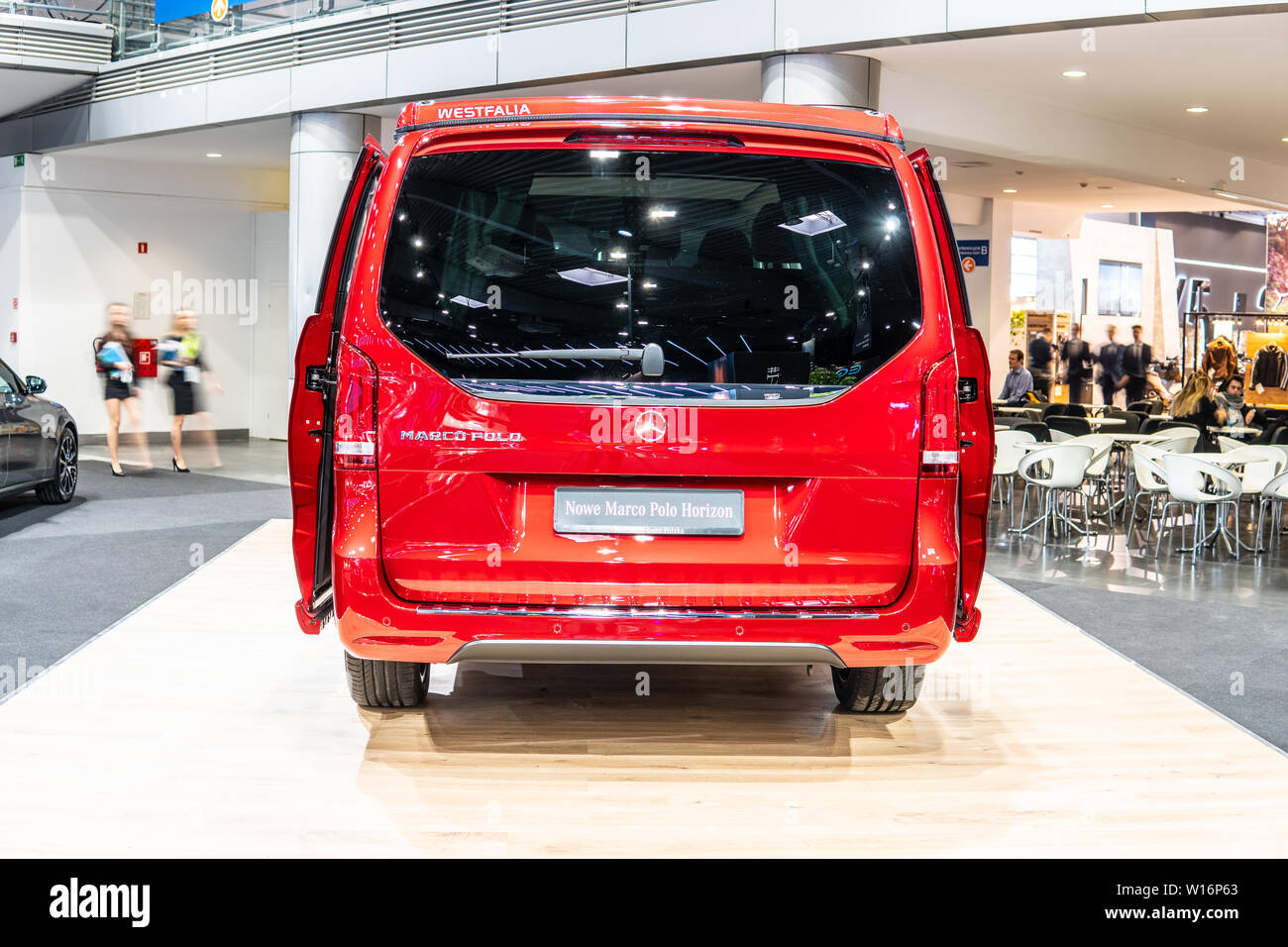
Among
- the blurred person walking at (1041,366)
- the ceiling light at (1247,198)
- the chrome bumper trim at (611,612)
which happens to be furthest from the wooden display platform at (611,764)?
the blurred person walking at (1041,366)

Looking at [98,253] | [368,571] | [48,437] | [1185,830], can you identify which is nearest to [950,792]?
[1185,830]

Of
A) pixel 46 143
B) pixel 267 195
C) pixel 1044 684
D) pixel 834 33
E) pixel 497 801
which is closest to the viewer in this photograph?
pixel 497 801

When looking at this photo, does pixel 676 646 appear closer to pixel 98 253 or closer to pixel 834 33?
pixel 834 33

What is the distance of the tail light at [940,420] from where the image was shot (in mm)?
3418

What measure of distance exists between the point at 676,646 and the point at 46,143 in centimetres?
1624

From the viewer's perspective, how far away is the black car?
972cm

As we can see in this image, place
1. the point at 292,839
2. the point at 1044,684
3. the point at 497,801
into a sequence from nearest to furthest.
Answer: the point at 292,839 < the point at 497,801 < the point at 1044,684

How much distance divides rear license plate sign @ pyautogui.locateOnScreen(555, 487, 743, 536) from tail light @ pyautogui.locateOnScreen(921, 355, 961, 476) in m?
0.52

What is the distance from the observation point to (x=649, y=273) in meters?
3.42

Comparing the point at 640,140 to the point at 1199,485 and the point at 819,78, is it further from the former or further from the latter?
the point at 1199,485

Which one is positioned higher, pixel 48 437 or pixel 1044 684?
pixel 48 437

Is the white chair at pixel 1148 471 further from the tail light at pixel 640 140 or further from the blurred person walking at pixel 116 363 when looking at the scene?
the blurred person walking at pixel 116 363

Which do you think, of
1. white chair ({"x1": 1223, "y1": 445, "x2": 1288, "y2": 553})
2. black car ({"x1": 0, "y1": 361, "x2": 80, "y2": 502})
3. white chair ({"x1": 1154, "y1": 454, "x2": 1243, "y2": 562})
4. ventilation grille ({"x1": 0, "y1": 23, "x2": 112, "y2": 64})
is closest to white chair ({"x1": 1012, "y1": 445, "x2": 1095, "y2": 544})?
white chair ({"x1": 1154, "y1": 454, "x2": 1243, "y2": 562})

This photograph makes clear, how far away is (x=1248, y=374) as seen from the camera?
57.5 feet
